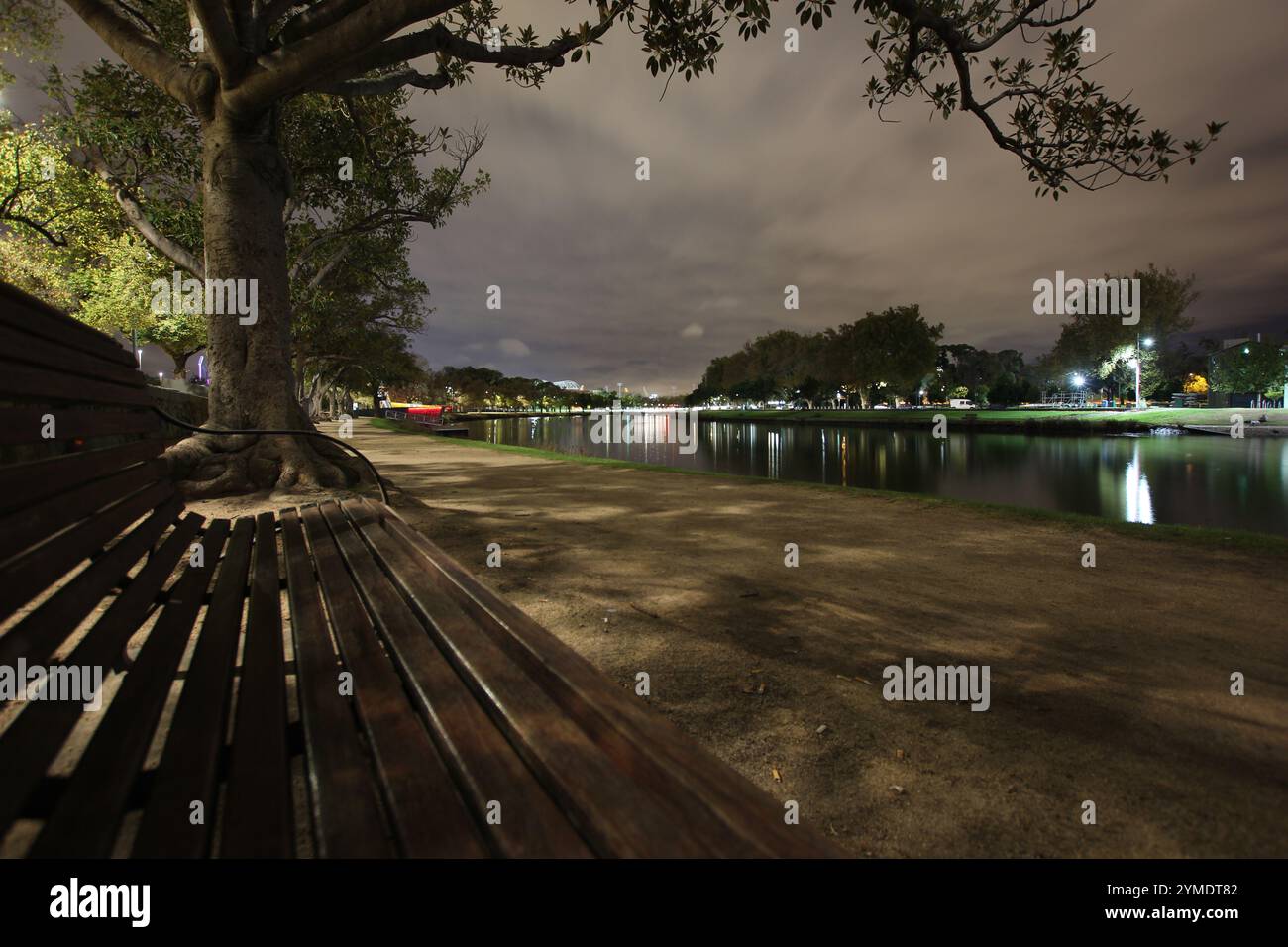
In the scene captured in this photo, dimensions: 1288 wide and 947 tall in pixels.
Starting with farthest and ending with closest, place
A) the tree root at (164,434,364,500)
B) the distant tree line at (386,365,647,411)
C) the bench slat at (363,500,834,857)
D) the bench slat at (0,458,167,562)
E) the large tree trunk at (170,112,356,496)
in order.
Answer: the distant tree line at (386,365,647,411)
the large tree trunk at (170,112,356,496)
the tree root at (164,434,364,500)
the bench slat at (0,458,167,562)
the bench slat at (363,500,834,857)

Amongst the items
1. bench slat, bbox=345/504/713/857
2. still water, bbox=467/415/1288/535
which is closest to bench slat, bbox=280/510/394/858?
bench slat, bbox=345/504/713/857

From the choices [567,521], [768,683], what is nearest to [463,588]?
[768,683]

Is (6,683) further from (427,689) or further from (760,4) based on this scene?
(760,4)

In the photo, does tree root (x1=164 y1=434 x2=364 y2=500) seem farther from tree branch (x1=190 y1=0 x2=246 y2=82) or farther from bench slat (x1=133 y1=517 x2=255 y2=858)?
bench slat (x1=133 y1=517 x2=255 y2=858)

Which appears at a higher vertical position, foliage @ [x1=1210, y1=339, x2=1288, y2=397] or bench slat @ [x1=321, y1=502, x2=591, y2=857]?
foliage @ [x1=1210, y1=339, x2=1288, y2=397]

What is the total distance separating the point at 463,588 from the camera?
2338 mm

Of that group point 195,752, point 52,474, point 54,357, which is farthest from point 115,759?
point 54,357

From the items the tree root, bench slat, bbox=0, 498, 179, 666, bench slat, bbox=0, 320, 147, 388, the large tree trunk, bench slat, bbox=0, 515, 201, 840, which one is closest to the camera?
bench slat, bbox=0, 515, 201, 840

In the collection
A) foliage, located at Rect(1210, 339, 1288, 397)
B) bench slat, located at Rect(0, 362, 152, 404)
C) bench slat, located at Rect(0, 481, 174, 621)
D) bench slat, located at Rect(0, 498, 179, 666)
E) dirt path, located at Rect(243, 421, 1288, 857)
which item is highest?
foliage, located at Rect(1210, 339, 1288, 397)

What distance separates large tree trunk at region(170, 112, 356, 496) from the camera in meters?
7.19

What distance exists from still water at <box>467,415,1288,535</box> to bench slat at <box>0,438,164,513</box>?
17.4 metres

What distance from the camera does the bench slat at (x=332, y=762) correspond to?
1.08 meters

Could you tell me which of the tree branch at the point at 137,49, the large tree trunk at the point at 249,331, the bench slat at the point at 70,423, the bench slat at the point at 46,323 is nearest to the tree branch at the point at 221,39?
the tree branch at the point at 137,49

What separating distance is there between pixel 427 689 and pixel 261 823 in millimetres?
488
